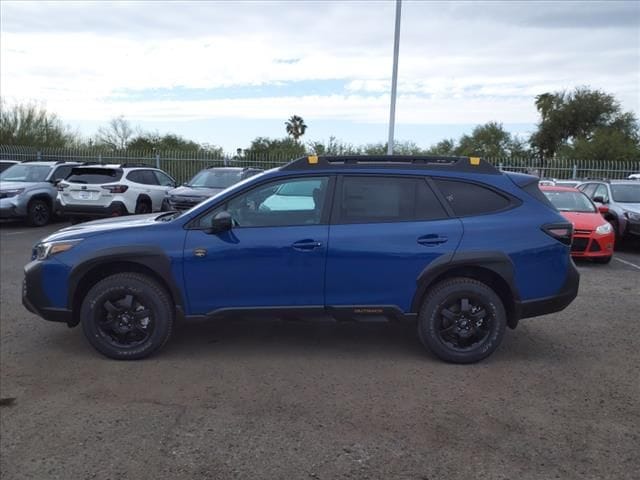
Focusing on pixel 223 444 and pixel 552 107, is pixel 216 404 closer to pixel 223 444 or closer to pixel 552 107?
pixel 223 444

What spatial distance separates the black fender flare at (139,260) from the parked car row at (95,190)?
7.80 metres

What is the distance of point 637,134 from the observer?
42125 mm

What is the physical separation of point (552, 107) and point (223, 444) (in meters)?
50.0

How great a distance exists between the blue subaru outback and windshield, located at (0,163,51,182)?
11350 millimetres

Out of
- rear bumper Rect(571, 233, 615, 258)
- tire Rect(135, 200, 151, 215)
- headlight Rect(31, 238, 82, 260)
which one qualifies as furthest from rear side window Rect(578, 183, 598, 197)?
headlight Rect(31, 238, 82, 260)

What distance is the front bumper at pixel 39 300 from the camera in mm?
4906

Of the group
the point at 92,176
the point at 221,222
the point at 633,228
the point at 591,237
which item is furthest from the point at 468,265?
the point at 92,176

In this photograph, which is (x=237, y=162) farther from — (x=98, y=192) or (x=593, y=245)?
(x=593, y=245)

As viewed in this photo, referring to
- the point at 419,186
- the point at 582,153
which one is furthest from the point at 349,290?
the point at 582,153

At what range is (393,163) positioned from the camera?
5094 mm

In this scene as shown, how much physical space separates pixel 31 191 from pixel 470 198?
41.5 feet

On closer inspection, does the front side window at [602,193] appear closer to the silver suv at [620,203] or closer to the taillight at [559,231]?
the silver suv at [620,203]

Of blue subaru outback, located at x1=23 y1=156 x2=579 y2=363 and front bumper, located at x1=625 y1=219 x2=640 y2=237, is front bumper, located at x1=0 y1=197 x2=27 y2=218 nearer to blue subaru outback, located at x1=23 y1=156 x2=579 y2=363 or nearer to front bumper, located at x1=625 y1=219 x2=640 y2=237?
blue subaru outback, located at x1=23 y1=156 x2=579 y2=363

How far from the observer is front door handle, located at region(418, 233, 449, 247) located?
15.6 feet
